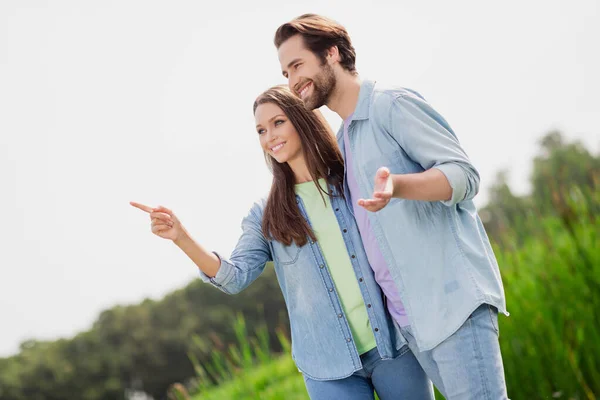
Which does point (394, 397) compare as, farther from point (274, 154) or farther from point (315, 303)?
point (274, 154)

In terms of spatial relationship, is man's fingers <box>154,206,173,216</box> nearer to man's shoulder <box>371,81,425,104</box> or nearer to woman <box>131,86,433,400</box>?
woman <box>131,86,433,400</box>

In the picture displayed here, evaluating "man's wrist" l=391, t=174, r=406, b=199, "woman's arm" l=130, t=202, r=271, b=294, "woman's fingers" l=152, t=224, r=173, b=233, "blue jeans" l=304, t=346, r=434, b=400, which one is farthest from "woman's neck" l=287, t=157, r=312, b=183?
"man's wrist" l=391, t=174, r=406, b=199

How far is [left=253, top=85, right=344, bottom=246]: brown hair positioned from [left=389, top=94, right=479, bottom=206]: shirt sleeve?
1.89 ft

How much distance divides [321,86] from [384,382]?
117cm

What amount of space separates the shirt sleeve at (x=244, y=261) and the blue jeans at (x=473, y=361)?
88 cm

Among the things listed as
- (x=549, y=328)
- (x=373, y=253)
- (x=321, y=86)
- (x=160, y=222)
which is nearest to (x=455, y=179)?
(x=373, y=253)

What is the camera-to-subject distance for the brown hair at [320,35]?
2.34 metres

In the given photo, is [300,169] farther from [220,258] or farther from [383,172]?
[383,172]

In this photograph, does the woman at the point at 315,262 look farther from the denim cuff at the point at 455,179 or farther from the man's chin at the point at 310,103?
the denim cuff at the point at 455,179

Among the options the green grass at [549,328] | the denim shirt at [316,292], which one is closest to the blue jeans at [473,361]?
the denim shirt at [316,292]

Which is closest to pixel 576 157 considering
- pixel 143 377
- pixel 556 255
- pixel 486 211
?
pixel 486 211

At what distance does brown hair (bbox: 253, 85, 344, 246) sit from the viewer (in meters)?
2.59

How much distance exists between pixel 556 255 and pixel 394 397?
2.99 metres

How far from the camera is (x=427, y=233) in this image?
2133mm
